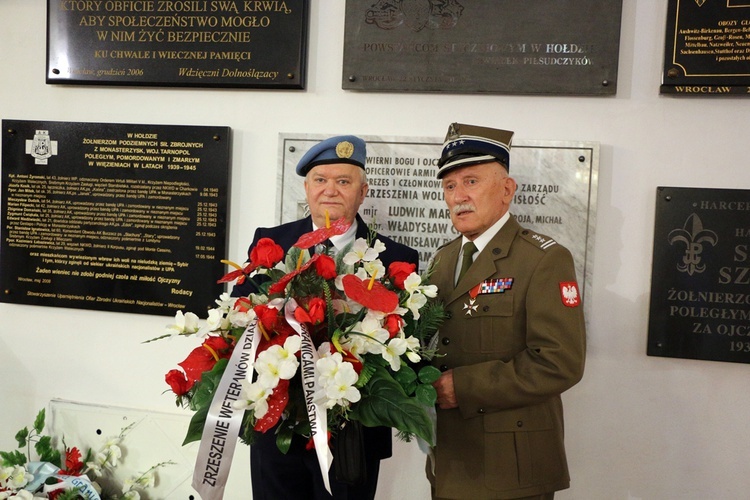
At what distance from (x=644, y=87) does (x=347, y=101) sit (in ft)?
3.59

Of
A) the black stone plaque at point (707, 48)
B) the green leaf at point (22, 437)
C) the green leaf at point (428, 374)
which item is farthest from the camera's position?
the green leaf at point (22, 437)

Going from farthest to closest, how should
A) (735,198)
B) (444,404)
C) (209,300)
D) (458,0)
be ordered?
(209,300) < (458,0) < (735,198) < (444,404)

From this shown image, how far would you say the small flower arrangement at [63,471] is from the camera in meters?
2.38

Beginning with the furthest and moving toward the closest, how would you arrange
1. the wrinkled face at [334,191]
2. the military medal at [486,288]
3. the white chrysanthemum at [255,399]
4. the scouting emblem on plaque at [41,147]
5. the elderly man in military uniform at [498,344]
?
1. the scouting emblem on plaque at [41,147]
2. the wrinkled face at [334,191]
3. the military medal at [486,288]
4. the elderly man in military uniform at [498,344]
5. the white chrysanthemum at [255,399]

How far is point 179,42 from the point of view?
2516mm

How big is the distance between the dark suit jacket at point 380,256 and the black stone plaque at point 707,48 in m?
1.11

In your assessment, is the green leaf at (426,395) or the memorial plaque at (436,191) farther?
the memorial plaque at (436,191)

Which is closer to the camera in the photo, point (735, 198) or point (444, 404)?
point (444, 404)

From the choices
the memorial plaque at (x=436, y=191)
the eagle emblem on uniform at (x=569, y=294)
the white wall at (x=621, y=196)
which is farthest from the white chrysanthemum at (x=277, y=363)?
the white wall at (x=621, y=196)

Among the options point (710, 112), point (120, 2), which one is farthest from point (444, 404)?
point (120, 2)

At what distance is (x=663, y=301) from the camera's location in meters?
2.18

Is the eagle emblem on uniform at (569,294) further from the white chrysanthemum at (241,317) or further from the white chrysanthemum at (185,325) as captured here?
the white chrysanthemum at (185,325)

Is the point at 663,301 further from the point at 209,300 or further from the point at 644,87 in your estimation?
the point at 209,300

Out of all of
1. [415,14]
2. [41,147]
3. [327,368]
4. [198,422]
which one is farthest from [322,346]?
[41,147]
